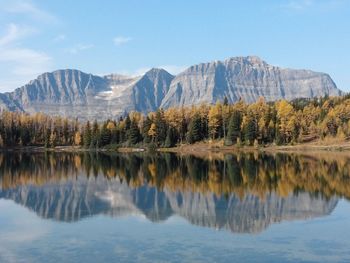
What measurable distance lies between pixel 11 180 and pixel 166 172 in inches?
937

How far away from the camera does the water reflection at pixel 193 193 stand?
4084 centimetres

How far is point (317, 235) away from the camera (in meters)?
32.5

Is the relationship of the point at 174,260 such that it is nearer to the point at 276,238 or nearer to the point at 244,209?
the point at 276,238

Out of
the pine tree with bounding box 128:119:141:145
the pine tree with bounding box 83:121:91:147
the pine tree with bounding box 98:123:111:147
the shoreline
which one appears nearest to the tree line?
the shoreline

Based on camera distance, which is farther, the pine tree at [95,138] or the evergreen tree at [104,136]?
the pine tree at [95,138]

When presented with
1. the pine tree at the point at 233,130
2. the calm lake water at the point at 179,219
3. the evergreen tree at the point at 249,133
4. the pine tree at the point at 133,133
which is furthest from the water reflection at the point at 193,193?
the pine tree at the point at 133,133

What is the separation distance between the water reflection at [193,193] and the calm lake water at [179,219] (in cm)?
11

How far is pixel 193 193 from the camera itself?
175 ft

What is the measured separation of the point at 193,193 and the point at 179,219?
1478 centimetres

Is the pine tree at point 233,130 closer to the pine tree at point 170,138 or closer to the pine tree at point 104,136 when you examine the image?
the pine tree at point 170,138

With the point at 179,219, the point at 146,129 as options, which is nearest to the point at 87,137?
the point at 146,129

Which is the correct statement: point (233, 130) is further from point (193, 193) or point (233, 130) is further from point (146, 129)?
point (193, 193)

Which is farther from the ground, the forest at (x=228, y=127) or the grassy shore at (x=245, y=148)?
the forest at (x=228, y=127)

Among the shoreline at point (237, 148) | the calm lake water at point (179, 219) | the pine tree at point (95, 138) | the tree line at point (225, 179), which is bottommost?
the calm lake water at point (179, 219)
